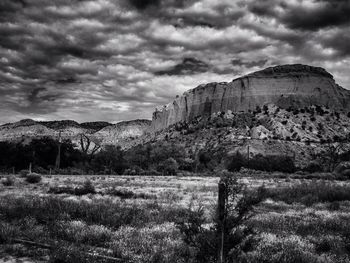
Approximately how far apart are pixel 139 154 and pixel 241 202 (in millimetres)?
69585

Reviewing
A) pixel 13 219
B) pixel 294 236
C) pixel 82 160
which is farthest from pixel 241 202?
pixel 82 160

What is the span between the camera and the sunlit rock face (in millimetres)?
141375

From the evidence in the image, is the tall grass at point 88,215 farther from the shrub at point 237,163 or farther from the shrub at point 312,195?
the shrub at point 237,163

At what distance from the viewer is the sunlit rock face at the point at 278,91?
141 meters

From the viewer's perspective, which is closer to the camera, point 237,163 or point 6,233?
point 6,233

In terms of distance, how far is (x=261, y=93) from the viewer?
15550cm

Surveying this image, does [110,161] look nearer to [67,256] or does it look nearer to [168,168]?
[168,168]

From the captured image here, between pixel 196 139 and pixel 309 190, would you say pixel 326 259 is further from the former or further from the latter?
pixel 196 139

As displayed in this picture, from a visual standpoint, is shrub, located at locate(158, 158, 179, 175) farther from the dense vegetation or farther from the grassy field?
the grassy field

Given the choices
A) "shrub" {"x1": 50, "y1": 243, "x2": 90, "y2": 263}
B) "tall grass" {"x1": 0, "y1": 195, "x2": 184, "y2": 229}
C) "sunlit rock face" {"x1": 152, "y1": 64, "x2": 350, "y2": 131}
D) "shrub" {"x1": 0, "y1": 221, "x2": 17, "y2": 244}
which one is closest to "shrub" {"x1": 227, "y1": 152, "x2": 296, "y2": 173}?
"tall grass" {"x1": 0, "y1": 195, "x2": 184, "y2": 229}

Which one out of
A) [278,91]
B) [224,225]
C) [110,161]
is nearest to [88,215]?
[224,225]

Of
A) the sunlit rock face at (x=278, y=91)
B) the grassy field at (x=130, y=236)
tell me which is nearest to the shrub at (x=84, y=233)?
the grassy field at (x=130, y=236)

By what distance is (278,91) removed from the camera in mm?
152750

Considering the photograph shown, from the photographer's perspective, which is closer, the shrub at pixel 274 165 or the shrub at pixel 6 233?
the shrub at pixel 6 233
